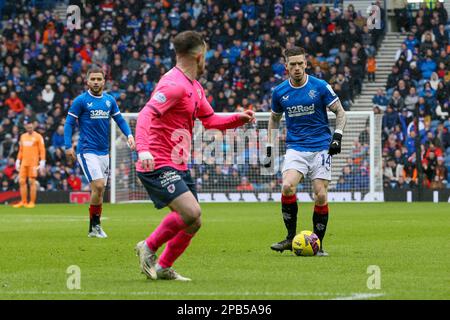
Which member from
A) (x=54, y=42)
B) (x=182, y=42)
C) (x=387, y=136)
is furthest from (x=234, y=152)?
(x=182, y=42)

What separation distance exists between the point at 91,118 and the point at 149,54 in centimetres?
2095

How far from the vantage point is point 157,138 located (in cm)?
924

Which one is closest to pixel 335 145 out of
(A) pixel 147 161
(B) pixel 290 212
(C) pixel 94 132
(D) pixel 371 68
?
(B) pixel 290 212

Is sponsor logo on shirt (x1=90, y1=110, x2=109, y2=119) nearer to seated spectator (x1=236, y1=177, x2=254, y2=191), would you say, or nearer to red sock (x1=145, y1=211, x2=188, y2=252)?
red sock (x1=145, y1=211, x2=188, y2=252)

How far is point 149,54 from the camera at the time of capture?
36.8 m

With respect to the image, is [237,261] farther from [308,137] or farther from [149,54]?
[149,54]

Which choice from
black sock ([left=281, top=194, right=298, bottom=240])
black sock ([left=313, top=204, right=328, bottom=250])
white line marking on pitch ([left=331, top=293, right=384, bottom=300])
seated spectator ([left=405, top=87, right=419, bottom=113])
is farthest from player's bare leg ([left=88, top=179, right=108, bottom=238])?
seated spectator ([left=405, top=87, right=419, bottom=113])

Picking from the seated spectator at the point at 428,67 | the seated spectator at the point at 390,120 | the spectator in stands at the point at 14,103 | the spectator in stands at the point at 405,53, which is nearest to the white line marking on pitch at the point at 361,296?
the seated spectator at the point at 390,120

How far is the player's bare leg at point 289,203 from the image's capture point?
1270 cm

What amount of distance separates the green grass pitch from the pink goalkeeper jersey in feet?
3.83

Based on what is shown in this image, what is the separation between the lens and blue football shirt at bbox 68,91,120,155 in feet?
52.8

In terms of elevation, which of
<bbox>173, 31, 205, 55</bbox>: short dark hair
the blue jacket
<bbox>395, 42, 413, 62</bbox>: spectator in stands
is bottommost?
<bbox>173, 31, 205, 55</bbox>: short dark hair

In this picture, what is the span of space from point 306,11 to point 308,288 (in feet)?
95.7

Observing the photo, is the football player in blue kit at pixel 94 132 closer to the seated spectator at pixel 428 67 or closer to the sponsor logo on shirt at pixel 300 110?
the sponsor logo on shirt at pixel 300 110
